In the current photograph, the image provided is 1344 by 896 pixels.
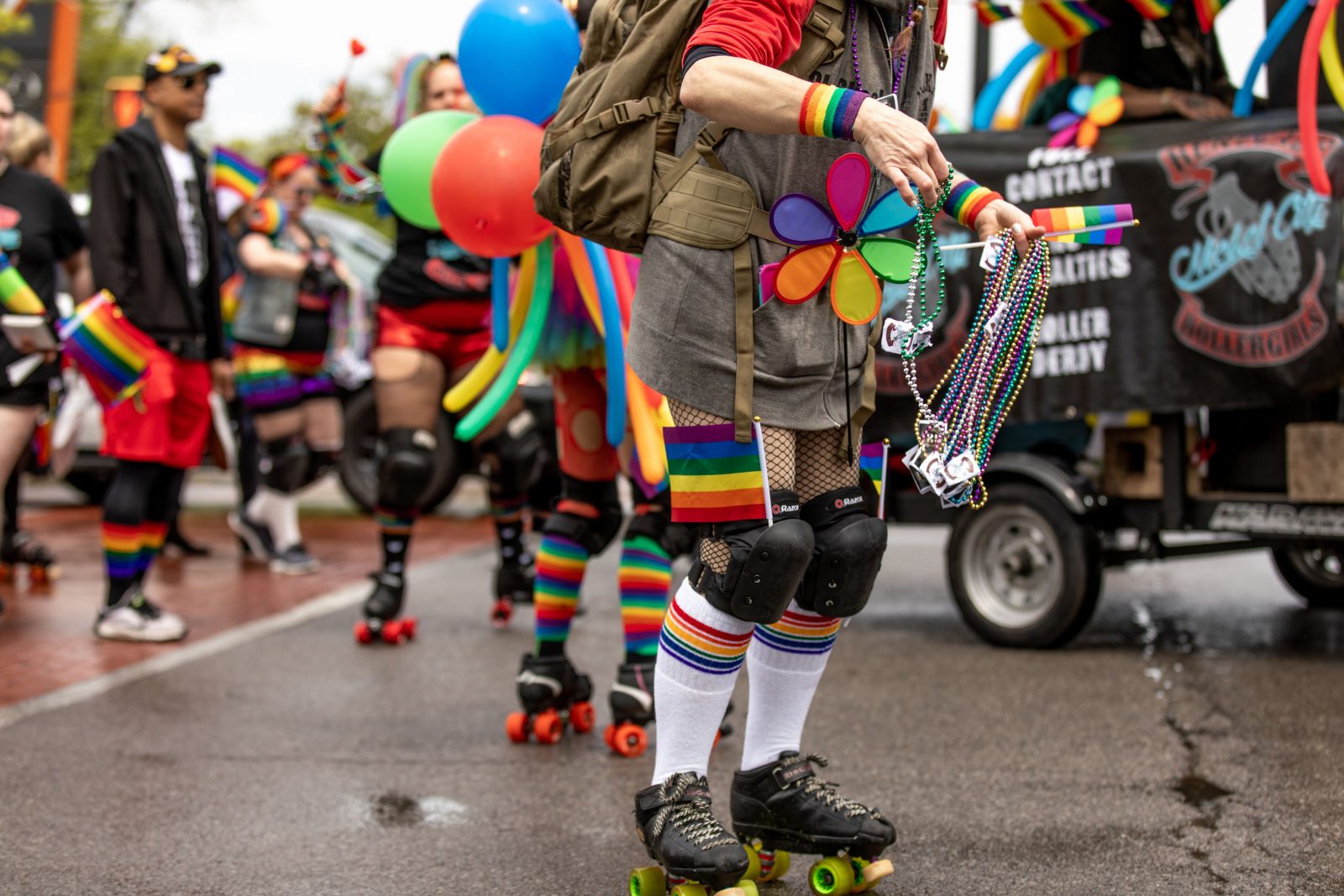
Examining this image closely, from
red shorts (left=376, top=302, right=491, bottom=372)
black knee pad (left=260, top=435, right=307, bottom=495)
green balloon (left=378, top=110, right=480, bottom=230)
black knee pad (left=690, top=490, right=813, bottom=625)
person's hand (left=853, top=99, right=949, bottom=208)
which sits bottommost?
black knee pad (left=260, top=435, right=307, bottom=495)

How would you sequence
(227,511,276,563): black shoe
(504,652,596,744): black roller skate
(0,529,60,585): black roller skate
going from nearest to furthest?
(504,652,596,744): black roller skate, (0,529,60,585): black roller skate, (227,511,276,563): black shoe

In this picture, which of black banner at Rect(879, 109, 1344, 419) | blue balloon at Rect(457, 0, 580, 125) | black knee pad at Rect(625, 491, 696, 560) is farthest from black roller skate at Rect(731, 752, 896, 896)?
black banner at Rect(879, 109, 1344, 419)

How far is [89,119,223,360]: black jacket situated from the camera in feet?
19.6

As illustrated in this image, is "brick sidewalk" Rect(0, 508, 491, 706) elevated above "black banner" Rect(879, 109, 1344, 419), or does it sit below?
below

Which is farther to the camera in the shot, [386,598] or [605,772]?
[386,598]

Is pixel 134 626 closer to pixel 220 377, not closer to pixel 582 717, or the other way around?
pixel 220 377

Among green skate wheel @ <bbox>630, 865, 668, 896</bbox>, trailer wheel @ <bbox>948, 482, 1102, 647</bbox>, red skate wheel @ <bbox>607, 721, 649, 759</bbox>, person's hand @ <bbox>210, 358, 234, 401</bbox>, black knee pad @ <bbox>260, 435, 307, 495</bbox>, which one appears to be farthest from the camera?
black knee pad @ <bbox>260, 435, 307, 495</bbox>

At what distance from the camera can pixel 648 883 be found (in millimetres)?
2975

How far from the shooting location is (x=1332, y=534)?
530cm

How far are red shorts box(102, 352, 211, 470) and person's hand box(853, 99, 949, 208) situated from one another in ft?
13.6

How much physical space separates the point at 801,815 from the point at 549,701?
59.2 inches

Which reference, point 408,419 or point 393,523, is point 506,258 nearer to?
point 408,419

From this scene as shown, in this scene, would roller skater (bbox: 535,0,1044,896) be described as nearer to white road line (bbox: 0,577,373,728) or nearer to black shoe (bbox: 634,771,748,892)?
black shoe (bbox: 634,771,748,892)

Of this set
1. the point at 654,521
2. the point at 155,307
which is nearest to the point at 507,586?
the point at 155,307
